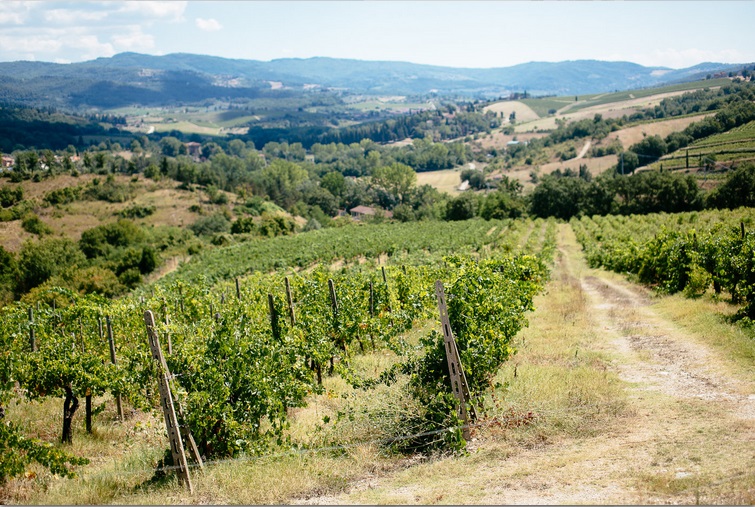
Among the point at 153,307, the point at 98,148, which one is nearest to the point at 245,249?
the point at 153,307

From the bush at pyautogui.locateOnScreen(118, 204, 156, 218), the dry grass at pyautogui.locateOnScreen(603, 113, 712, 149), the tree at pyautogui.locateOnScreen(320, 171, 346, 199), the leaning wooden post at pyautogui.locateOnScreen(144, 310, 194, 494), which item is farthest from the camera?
the tree at pyautogui.locateOnScreen(320, 171, 346, 199)

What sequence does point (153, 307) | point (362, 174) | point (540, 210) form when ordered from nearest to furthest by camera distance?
point (153, 307), point (540, 210), point (362, 174)

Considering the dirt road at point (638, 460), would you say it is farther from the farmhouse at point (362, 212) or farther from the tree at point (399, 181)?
the tree at point (399, 181)

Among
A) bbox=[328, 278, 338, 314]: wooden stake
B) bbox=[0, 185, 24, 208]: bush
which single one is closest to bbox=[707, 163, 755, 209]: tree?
bbox=[328, 278, 338, 314]: wooden stake

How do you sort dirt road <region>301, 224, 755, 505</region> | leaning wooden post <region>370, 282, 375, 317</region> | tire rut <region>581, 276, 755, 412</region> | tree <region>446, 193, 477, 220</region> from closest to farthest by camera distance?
dirt road <region>301, 224, 755, 505</region>, tire rut <region>581, 276, 755, 412</region>, leaning wooden post <region>370, 282, 375, 317</region>, tree <region>446, 193, 477, 220</region>

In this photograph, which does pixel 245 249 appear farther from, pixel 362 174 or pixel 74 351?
pixel 362 174

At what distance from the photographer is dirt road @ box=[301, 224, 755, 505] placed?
6.15 metres

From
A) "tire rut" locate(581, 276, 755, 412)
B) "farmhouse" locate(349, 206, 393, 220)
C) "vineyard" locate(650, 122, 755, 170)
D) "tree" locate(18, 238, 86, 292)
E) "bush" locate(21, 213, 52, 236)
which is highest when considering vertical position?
"vineyard" locate(650, 122, 755, 170)

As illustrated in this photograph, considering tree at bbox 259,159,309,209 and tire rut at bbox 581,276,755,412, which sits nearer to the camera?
tire rut at bbox 581,276,755,412

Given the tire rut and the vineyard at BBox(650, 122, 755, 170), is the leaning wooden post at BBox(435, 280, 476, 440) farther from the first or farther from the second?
the vineyard at BBox(650, 122, 755, 170)

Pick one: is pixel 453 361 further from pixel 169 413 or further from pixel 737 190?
pixel 737 190

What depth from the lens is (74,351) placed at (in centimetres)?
995

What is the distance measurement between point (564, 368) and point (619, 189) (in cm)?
6246

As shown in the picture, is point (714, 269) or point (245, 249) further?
point (245, 249)
